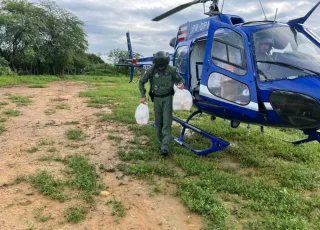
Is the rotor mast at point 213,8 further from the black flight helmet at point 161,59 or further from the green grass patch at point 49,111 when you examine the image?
the green grass patch at point 49,111

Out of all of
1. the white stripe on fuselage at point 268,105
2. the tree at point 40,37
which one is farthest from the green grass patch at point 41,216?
the tree at point 40,37

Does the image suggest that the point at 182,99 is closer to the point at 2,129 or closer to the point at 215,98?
the point at 215,98

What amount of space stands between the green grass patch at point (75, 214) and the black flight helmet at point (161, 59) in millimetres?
2685

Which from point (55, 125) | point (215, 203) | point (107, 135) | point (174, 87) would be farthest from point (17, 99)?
point (215, 203)

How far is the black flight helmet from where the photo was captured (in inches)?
211

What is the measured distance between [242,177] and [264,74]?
1569 mm

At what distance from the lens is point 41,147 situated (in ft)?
19.9

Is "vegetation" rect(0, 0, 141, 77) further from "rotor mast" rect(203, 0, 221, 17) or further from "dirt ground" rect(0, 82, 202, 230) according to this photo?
"rotor mast" rect(203, 0, 221, 17)

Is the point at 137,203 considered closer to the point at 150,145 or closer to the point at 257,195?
the point at 257,195

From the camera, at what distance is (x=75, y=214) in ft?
11.8

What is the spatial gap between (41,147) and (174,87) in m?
2.74

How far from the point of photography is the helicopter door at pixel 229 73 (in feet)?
15.2

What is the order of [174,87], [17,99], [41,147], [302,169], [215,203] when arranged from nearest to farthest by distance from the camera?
1. [215,203]
2. [302,169]
3. [174,87]
4. [41,147]
5. [17,99]

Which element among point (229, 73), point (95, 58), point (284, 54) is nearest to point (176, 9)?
point (229, 73)
